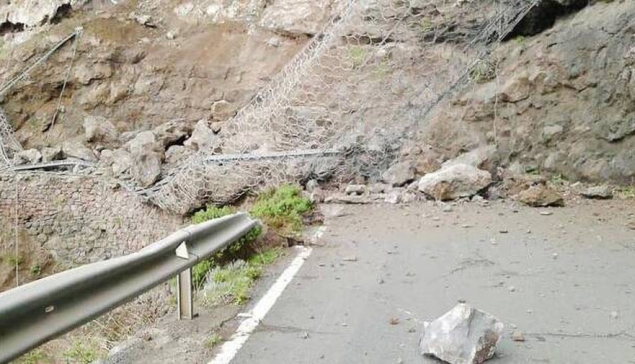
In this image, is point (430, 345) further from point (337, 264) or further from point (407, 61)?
point (407, 61)

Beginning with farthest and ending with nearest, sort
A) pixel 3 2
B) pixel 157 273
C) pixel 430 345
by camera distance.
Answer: pixel 3 2, pixel 157 273, pixel 430 345

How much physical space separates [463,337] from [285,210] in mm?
4501

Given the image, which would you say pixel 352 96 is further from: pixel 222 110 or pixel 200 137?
pixel 222 110

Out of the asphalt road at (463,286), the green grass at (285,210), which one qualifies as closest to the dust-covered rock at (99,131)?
the green grass at (285,210)

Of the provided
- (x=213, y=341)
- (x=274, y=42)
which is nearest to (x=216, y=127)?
(x=274, y=42)

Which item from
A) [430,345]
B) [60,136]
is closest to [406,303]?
[430,345]

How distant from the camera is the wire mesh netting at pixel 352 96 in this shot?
941cm

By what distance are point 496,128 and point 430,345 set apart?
7522mm

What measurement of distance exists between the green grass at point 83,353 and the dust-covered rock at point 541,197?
5.59 meters

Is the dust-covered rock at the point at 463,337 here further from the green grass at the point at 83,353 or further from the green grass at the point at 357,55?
the green grass at the point at 357,55

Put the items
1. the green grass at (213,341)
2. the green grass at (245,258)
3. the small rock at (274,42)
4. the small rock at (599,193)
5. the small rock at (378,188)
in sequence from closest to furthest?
the green grass at (213,341), the green grass at (245,258), the small rock at (599,193), the small rock at (378,188), the small rock at (274,42)

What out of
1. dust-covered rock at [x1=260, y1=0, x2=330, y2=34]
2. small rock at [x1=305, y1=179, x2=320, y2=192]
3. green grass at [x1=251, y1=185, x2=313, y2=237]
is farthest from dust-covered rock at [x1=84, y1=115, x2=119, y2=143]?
green grass at [x1=251, y1=185, x2=313, y2=237]

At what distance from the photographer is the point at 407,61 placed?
1055 cm

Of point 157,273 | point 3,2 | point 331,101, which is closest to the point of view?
point 157,273
